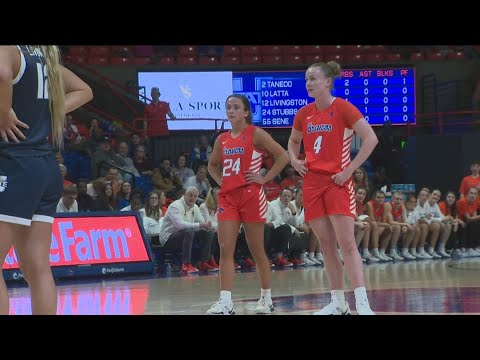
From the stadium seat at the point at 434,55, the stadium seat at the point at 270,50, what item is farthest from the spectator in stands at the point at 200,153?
the stadium seat at the point at 434,55

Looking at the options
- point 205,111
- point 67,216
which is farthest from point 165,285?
point 205,111

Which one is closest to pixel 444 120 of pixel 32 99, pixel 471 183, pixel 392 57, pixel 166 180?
pixel 392 57

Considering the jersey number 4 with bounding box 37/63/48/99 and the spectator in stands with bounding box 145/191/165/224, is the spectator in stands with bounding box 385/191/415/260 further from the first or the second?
the jersey number 4 with bounding box 37/63/48/99

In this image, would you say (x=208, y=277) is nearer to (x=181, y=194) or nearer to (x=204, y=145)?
(x=181, y=194)

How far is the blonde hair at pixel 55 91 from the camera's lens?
12.9 ft

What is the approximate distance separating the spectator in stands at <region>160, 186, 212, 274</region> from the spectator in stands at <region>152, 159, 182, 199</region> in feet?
7.21

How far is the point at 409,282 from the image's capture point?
9203 mm

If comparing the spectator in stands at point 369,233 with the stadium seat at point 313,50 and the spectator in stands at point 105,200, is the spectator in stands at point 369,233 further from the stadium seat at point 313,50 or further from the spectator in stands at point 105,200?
the stadium seat at point 313,50

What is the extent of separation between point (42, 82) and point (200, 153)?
11982 millimetres

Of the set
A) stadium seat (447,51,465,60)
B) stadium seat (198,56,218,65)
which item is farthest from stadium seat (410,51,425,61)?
stadium seat (198,56,218,65)
